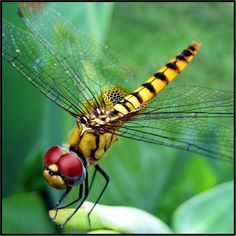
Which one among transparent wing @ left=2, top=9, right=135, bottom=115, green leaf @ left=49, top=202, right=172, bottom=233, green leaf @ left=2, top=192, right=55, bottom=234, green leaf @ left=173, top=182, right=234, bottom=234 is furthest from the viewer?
green leaf @ left=2, top=192, right=55, bottom=234

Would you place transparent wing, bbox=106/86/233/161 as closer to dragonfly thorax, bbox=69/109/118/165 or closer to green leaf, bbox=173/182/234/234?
dragonfly thorax, bbox=69/109/118/165

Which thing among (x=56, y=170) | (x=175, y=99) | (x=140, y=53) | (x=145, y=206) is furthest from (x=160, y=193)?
(x=140, y=53)

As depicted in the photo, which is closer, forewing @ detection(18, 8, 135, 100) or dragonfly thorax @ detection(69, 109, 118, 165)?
dragonfly thorax @ detection(69, 109, 118, 165)

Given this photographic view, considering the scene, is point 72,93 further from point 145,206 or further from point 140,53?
point 140,53

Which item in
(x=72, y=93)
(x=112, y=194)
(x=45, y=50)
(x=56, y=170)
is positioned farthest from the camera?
(x=112, y=194)

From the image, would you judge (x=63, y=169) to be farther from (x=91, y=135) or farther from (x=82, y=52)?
(x=82, y=52)

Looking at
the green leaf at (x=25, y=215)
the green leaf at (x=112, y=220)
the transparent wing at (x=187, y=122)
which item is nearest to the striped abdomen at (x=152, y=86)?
the transparent wing at (x=187, y=122)

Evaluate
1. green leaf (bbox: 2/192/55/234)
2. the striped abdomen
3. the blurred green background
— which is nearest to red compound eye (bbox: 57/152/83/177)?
the striped abdomen
